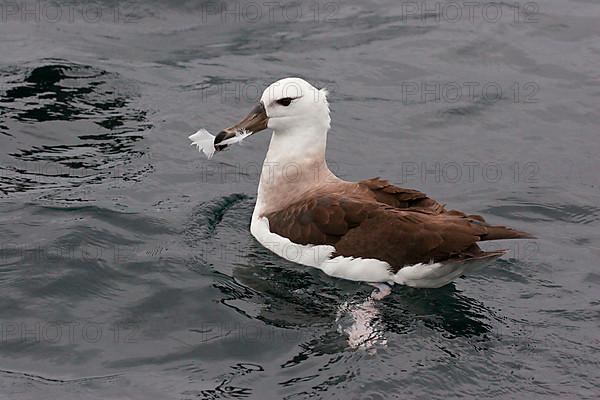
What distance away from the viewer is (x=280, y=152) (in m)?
11.4

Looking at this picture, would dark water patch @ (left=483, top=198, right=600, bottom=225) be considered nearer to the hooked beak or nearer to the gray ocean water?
the gray ocean water

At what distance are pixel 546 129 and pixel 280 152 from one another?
4533mm

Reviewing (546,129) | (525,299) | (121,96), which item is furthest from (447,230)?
(121,96)

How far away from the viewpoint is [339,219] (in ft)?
33.6

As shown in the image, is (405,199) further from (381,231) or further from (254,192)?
(254,192)

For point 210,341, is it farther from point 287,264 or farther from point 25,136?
point 25,136

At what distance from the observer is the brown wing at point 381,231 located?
31.8 feet

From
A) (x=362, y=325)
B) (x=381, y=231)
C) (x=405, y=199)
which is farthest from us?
(x=405, y=199)

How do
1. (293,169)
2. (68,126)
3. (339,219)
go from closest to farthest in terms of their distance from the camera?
1. (339,219)
2. (293,169)
3. (68,126)

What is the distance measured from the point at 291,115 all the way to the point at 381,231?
1.83 m

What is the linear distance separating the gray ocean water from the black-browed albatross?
0.73 feet

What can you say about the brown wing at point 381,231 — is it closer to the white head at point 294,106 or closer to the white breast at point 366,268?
the white breast at point 366,268

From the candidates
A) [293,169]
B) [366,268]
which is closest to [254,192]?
[293,169]

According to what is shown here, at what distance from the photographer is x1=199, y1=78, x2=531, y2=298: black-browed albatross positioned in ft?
32.1
